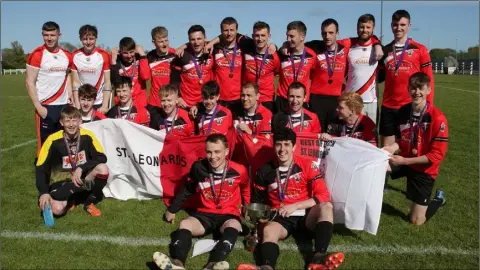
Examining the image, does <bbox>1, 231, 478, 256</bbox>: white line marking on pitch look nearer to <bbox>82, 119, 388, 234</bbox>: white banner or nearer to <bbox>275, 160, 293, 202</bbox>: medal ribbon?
<bbox>82, 119, 388, 234</bbox>: white banner

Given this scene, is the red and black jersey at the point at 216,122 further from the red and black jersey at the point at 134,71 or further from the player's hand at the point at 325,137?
the red and black jersey at the point at 134,71

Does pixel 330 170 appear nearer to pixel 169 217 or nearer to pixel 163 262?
pixel 169 217

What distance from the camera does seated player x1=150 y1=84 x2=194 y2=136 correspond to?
580 centimetres

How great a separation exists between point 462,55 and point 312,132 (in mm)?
67667

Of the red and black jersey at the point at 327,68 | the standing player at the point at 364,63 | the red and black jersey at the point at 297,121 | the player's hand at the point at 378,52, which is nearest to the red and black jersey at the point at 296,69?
the red and black jersey at the point at 327,68

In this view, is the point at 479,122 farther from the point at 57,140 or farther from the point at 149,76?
the point at 57,140

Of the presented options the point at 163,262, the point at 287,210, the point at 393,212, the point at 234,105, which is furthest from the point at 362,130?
the point at 163,262

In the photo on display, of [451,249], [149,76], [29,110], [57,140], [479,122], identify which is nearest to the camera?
[451,249]

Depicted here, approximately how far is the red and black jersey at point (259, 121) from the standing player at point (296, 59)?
0.71m

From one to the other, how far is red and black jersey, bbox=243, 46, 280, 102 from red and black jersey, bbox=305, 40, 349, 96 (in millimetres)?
617

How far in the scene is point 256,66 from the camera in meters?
6.54

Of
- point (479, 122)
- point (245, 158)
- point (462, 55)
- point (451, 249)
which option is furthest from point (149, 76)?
point (462, 55)

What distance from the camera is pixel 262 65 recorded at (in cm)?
646

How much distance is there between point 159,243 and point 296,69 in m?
3.32
